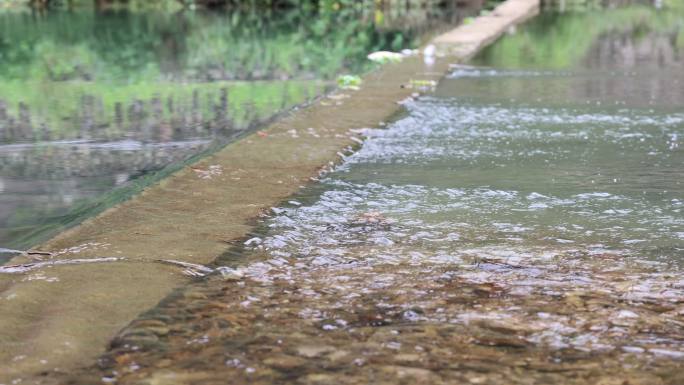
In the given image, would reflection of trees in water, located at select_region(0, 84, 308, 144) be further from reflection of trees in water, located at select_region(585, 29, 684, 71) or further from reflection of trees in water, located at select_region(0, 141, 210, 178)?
reflection of trees in water, located at select_region(585, 29, 684, 71)

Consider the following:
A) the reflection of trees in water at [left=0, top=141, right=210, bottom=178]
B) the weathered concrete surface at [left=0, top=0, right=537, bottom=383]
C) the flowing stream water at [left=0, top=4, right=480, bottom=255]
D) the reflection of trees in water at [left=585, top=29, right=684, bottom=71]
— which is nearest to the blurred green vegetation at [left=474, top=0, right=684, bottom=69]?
the reflection of trees in water at [left=585, top=29, right=684, bottom=71]

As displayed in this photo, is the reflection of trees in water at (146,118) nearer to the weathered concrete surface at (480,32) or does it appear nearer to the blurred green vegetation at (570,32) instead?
the blurred green vegetation at (570,32)

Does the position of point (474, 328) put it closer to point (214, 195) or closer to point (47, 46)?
point (214, 195)

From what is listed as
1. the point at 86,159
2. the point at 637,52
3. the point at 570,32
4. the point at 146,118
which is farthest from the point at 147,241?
the point at 570,32

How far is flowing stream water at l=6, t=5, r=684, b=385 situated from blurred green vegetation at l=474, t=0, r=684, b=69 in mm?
5068

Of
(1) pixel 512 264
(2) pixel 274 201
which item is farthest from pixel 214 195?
(1) pixel 512 264

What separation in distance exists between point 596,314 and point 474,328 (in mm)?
374

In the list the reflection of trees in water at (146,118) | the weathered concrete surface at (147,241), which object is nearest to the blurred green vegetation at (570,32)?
the reflection of trees in water at (146,118)

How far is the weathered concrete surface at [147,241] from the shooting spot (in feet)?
9.13

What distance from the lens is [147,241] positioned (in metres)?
3.75

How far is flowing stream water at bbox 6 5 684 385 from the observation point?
8.66 feet

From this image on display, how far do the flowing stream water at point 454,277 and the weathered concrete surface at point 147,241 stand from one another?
0.31 feet

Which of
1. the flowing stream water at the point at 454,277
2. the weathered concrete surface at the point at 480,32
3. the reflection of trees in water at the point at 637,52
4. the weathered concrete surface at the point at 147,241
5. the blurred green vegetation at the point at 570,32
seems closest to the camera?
the flowing stream water at the point at 454,277

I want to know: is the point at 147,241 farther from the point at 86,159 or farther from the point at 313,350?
the point at 86,159
